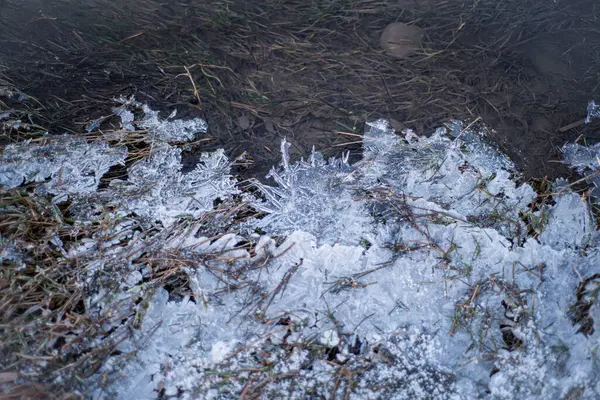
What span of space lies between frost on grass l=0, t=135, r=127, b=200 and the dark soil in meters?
0.10

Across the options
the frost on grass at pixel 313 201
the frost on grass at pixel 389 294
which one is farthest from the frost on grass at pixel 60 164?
the frost on grass at pixel 313 201

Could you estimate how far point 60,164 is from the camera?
1.84m

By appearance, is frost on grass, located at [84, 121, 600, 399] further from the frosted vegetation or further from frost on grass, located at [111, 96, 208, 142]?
frost on grass, located at [111, 96, 208, 142]

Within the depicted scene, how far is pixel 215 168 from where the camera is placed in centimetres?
187

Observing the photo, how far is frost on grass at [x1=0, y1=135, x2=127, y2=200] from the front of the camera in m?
1.78

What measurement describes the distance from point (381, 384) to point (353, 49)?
53.4 inches

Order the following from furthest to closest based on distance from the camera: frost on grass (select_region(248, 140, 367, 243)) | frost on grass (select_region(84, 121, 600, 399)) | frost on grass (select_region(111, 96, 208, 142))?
frost on grass (select_region(111, 96, 208, 142)) < frost on grass (select_region(248, 140, 367, 243)) < frost on grass (select_region(84, 121, 600, 399))

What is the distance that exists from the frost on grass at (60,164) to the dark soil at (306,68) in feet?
0.32

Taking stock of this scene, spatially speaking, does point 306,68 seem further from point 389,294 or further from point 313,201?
point 389,294

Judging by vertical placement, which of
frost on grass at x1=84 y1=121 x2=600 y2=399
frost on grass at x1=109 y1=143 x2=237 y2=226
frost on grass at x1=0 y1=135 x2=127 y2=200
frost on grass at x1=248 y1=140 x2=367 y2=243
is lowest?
frost on grass at x1=84 y1=121 x2=600 y2=399

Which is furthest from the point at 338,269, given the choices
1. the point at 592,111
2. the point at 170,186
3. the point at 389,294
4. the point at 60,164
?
the point at 592,111

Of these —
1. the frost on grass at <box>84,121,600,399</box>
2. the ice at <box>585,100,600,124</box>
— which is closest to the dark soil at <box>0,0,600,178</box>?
the ice at <box>585,100,600,124</box>

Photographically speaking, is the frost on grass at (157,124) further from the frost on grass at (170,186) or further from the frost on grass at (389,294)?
the frost on grass at (389,294)

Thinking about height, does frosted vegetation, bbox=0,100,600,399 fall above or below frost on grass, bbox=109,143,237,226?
below
